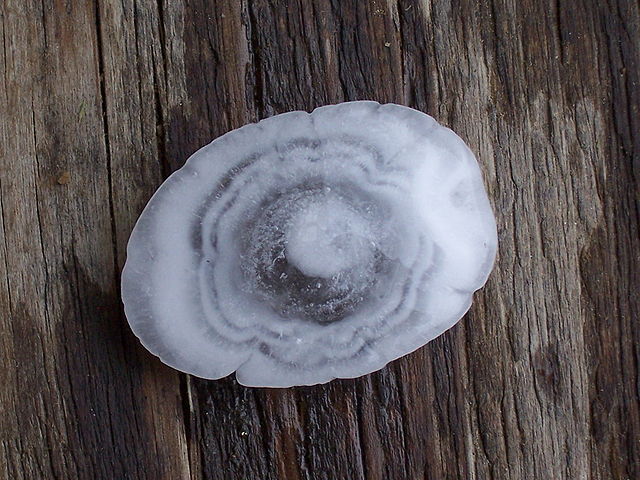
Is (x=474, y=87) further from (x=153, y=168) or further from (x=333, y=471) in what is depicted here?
(x=333, y=471)

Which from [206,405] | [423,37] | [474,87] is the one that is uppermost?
[423,37]

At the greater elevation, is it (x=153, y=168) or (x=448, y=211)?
(x=153, y=168)

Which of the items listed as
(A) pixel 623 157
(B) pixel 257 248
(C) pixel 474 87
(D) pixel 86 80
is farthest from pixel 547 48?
(D) pixel 86 80

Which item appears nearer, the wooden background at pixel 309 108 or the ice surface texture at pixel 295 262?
the ice surface texture at pixel 295 262

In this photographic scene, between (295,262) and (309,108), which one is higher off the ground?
(309,108)
